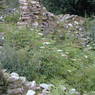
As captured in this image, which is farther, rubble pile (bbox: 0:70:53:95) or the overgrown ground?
the overgrown ground

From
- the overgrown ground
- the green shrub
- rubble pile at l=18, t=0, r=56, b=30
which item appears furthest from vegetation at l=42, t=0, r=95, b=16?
the overgrown ground

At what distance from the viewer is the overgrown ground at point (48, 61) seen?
11.2 ft

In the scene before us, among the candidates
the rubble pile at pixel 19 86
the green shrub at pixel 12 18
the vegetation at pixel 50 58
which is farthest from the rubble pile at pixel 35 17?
the rubble pile at pixel 19 86

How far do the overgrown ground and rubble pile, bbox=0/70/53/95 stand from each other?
158mm

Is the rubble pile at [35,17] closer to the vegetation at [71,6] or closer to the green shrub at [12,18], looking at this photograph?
the green shrub at [12,18]

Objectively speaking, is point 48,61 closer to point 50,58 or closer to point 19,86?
point 50,58

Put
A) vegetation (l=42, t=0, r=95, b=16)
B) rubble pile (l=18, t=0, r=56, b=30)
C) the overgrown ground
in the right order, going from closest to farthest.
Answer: the overgrown ground < rubble pile (l=18, t=0, r=56, b=30) < vegetation (l=42, t=0, r=95, b=16)

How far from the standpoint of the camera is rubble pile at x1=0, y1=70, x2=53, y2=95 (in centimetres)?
289

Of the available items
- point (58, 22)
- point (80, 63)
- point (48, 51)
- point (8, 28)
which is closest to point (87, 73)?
point (80, 63)

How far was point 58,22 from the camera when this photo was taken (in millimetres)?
5766

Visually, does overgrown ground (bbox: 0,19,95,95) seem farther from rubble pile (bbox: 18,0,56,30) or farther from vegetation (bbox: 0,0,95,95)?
rubble pile (bbox: 18,0,56,30)

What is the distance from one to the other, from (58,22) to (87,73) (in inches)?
93.6

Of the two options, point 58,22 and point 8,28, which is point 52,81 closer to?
point 8,28

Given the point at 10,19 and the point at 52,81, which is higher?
the point at 10,19
